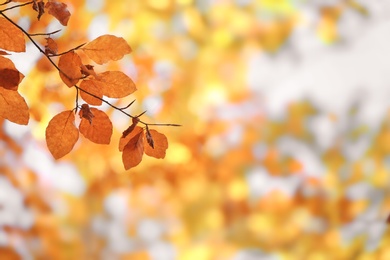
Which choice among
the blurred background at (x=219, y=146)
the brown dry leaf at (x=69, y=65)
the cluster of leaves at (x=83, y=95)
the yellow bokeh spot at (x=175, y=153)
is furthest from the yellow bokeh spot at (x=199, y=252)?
the brown dry leaf at (x=69, y=65)

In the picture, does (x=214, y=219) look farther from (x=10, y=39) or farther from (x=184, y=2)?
(x=10, y=39)

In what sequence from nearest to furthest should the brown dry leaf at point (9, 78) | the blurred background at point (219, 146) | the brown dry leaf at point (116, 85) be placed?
the brown dry leaf at point (9, 78)
the brown dry leaf at point (116, 85)
the blurred background at point (219, 146)

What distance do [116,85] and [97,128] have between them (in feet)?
0.20

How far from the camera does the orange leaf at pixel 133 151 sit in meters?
0.77

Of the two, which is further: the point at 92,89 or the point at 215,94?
the point at 215,94

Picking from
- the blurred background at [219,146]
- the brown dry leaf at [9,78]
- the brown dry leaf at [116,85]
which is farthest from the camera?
the blurred background at [219,146]

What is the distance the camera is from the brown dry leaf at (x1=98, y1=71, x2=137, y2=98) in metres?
0.80

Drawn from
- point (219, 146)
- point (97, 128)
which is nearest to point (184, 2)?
point (219, 146)

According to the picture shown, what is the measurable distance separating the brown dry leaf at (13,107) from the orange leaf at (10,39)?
52 mm

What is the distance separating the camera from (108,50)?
2.73 feet

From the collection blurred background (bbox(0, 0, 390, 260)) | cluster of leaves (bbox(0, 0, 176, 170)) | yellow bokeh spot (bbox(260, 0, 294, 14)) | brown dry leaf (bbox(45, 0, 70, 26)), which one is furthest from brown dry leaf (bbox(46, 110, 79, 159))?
yellow bokeh spot (bbox(260, 0, 294, 14))

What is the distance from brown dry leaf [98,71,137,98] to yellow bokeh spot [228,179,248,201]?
345 mm

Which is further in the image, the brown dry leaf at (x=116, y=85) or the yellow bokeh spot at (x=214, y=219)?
the yellow bokeh spot at (x=214, y=219)

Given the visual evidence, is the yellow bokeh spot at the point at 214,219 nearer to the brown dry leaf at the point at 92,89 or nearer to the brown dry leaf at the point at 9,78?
the brown dry leaf at the point at 92,89
